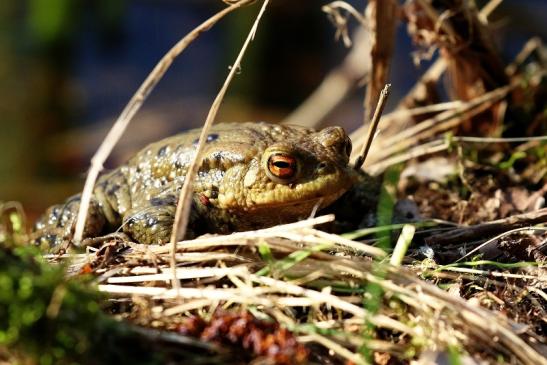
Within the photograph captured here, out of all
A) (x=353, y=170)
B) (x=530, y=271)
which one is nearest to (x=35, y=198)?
(x=353, y=170)

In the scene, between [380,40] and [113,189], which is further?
[380,40]

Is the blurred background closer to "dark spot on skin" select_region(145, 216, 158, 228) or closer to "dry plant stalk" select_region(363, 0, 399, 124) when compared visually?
"dry plant stalk" select_region(363, 0, 399, 124)

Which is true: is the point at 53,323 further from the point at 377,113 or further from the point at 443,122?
the point at 443,122

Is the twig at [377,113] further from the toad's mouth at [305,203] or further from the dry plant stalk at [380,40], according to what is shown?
the dry plant stalk at [380,40]

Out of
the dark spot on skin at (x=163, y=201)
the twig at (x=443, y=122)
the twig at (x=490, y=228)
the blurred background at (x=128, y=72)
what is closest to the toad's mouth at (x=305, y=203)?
the dark spot on skin at (x=163, y=201)

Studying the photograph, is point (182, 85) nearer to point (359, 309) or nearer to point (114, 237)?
point (114, 237)

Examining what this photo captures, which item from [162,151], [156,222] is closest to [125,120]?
[156,222]
